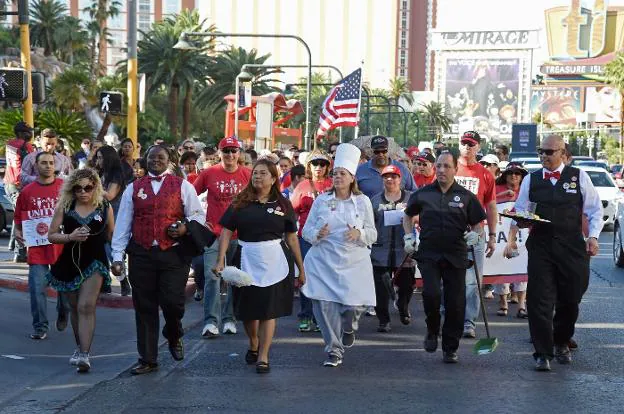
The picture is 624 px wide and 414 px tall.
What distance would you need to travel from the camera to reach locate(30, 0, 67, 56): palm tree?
88500mm

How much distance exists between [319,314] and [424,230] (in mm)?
1084

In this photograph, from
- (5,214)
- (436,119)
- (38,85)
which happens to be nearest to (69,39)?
(5,214)

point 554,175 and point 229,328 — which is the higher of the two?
point 554,175

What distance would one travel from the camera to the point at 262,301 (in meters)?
→ 8.85

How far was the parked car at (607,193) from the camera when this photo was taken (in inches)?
1073

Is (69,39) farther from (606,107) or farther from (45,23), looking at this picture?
(606,107)

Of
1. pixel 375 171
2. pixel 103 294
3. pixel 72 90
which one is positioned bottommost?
pixel 103 294

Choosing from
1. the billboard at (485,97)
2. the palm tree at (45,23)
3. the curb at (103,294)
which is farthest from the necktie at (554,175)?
the billboard at (485,97)

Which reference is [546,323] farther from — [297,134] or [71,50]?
[71,50]

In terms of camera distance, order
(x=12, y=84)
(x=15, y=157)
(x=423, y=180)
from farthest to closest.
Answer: (x=12, y=84), (x=15, y=157), (x=423, y=180)

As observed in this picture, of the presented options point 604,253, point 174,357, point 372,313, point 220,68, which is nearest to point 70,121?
point 604,253

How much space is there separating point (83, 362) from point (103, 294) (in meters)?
4.04

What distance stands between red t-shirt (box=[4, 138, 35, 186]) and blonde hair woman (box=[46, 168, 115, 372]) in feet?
21.0

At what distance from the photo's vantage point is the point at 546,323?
9.01 meters
